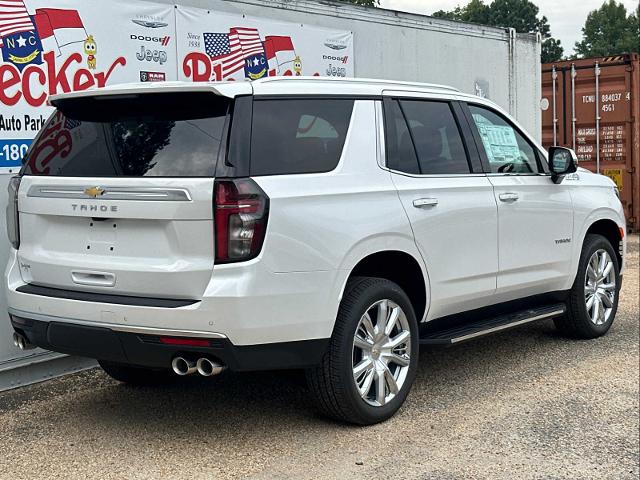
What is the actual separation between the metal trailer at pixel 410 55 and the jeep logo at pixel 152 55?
404 millimetres

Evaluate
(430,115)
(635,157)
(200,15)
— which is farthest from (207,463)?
(635,157)

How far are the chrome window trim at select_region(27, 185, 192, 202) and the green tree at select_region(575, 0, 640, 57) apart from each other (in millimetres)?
85824

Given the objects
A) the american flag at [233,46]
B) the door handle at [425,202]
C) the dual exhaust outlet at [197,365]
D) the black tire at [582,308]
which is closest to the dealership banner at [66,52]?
the american flag at [233,46]

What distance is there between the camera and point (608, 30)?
291 feet

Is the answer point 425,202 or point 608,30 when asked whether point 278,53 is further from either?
point 608,30

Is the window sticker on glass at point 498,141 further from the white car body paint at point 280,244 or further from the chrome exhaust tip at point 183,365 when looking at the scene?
the chrome exhaust tip at point 183,365

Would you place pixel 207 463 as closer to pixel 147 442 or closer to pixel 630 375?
pixel 147 442

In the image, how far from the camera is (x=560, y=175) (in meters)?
6.17

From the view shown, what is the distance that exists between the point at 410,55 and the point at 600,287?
3213mm

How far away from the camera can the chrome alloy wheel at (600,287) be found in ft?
22.0

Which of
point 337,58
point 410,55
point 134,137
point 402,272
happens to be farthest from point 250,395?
point 410,55

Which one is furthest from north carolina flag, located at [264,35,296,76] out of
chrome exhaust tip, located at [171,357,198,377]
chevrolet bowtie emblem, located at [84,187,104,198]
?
chrome exhaust tip, located at [171,357,198,377]

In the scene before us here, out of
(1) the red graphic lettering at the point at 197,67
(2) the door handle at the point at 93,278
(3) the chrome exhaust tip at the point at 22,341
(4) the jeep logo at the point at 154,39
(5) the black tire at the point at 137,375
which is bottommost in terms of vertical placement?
(5) the black tire at the point at 137,375

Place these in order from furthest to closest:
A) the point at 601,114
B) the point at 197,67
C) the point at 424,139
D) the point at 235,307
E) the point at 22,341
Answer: the point at 601,114 → the point at 197,67 → the point at 424,139 → the point at 22,341 → the point at 235,307
